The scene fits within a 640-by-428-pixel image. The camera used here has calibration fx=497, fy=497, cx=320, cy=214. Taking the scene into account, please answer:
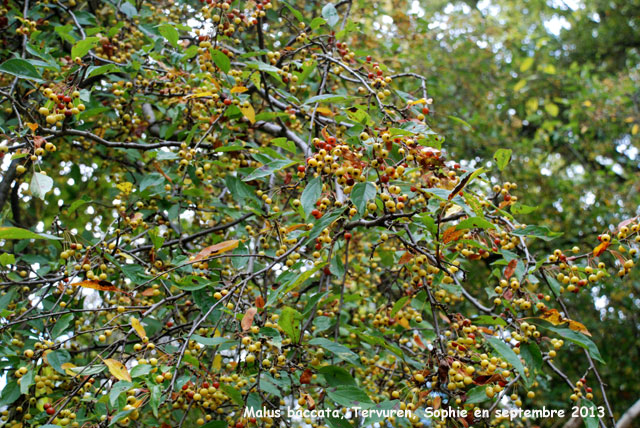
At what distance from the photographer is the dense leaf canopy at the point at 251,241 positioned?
1622mm

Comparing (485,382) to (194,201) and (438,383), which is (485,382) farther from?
(194,201)

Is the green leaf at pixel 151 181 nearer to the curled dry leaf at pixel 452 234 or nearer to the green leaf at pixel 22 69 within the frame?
the green leaf at pixel 22 69

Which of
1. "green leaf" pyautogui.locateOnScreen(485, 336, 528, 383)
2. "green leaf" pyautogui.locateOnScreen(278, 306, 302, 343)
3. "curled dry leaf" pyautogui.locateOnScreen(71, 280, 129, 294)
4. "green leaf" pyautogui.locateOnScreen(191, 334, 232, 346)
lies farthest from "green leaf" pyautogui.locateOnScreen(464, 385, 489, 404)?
"curled dry leaf" pyautogui.locateOnScreen(71, 280, 129, 294)

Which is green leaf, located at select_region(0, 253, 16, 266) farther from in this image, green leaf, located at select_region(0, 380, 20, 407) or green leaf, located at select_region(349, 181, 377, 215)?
green leaf, located at select_region(349, 181, 377, 215)

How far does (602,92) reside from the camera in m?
5.69

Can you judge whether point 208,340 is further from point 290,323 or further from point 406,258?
point 406,258

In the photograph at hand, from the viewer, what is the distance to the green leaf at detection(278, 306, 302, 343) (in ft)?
5.18

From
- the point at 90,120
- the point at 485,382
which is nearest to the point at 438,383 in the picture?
the point at 485,382

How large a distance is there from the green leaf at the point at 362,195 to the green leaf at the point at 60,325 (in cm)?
113

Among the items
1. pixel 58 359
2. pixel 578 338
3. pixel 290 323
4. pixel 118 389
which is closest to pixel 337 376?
pixel 290 323

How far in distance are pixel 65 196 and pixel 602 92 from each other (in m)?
5.62

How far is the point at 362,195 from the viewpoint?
59.0 inches

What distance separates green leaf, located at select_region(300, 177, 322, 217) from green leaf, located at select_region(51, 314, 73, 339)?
0.96 meters

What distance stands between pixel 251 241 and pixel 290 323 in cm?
117
